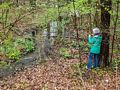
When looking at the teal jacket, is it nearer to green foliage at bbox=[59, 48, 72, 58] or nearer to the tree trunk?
the tree trunk

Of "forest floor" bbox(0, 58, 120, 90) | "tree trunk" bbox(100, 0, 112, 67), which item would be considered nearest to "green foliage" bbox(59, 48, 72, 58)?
"forest floor" bbox(0, 58, 120, 90)

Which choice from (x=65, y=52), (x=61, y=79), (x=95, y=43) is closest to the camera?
(x=61, y=79)

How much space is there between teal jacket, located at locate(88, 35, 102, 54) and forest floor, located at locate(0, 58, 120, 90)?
2.60 ft

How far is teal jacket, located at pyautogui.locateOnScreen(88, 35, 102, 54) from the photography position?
36.6 ft

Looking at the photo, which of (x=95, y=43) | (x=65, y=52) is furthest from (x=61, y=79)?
(x=65, y=52)

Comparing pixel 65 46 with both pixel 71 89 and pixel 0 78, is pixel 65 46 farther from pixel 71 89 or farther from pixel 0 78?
pixel 71 89

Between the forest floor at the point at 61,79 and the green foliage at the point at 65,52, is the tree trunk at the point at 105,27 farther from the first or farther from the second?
the green foliage at the point at 65,52

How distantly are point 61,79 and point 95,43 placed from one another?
193 cm

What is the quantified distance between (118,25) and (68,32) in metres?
8.03

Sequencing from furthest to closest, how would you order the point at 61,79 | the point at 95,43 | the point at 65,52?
the point at 65,52, the point at 95,43, the point at 61,79

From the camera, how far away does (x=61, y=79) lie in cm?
1095

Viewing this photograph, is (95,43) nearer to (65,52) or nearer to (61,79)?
(61,79)

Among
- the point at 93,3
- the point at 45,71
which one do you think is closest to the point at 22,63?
the point at 45,71

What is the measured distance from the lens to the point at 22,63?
14273 millimetres
